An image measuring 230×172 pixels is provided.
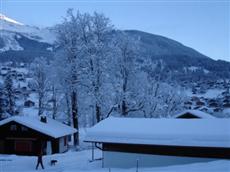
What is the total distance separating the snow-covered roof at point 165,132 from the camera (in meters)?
19.5

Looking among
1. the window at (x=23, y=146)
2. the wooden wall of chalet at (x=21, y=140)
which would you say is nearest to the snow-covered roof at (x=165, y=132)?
the wooden wall of chalet at (x=21, y=140)

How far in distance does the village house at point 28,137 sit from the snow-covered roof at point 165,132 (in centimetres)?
1116

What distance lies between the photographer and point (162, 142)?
2025 cm

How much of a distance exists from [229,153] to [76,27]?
2075cm

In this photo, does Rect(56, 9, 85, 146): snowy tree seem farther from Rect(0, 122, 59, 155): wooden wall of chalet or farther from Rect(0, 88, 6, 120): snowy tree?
Rect(0, 88, 6, 120): snowy tree

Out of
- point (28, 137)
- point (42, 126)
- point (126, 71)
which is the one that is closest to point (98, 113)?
point (126, 71)

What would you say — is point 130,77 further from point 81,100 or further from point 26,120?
point 26,120

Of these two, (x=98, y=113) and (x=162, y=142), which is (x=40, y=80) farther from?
(x=162, y=142)

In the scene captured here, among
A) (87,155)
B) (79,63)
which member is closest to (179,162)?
(87,155)

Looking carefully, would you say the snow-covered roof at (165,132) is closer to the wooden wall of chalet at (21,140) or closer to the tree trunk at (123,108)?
the tree trunk at (123,108)

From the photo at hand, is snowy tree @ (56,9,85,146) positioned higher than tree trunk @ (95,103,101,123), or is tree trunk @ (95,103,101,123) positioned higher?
snowy tree @ (56,9,85,146)

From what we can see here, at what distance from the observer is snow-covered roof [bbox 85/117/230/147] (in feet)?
63.9

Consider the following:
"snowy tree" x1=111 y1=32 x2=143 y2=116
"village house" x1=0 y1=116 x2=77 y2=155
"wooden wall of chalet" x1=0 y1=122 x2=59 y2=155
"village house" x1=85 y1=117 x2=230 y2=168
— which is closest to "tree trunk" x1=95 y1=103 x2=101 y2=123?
"snowy tree" x1=111 y1=32 x2=143 y2=116

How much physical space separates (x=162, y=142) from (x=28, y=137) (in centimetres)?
1731
